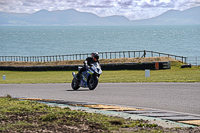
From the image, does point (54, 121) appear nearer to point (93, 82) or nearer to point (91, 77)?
point (93, 82)

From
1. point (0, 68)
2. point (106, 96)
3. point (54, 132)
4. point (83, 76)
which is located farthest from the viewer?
point (0, 68)

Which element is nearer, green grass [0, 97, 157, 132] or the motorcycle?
green grass [0, 97, 157, 132]

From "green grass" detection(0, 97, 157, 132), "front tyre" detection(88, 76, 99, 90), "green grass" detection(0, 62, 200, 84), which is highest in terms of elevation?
"front tyre" detection(88, 76, 99, 90)

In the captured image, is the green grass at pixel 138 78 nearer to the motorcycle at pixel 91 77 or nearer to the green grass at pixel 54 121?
the motorcycle at pixel 91 77

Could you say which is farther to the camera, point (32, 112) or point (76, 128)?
point (32, 112)

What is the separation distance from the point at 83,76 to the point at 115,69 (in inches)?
1015

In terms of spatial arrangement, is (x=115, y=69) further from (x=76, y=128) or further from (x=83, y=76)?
(x=76, y=128)

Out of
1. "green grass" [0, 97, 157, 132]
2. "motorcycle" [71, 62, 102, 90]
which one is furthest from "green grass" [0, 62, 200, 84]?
"green grass" [0, 97, 157, 132]

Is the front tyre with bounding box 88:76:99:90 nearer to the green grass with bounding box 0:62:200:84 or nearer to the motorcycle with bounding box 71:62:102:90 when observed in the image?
the motorcycle with bounding box 71:62:102:90

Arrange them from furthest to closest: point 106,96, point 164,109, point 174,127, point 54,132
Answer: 1. point 106,96
2. point 164,109
3. point 174,127
4. point 54,132

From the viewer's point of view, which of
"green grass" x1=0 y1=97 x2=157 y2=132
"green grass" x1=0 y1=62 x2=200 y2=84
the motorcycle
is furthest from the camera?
"green grass" x1=0 y1=62 x2=200 y2=84

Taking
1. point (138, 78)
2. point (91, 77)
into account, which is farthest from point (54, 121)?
point (138, 78)

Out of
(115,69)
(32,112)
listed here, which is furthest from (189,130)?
(115,69)

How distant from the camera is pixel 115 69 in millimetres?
42125
